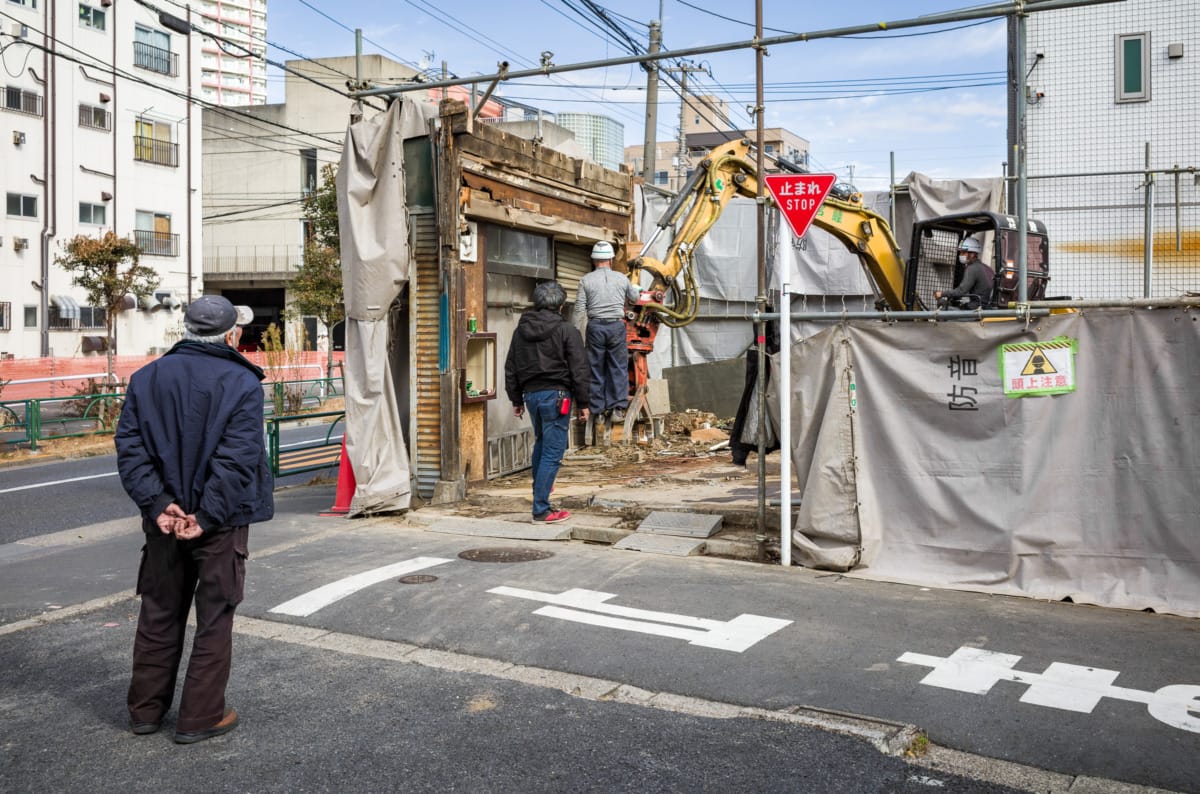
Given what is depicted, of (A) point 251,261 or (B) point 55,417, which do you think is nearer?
(B) point 55,417

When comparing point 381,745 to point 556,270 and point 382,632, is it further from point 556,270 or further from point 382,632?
point 556,270

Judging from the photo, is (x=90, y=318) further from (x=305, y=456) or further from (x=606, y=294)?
(x=606, y=294)

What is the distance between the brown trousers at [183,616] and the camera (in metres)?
4.61

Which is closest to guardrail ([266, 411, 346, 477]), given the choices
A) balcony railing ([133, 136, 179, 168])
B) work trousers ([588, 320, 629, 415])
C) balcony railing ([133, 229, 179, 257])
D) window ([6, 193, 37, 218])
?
work trousers ([588, 320, 629, 415])

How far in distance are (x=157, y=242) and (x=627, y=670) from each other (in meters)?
34.6

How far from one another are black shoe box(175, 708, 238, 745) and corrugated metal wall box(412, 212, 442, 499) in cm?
613

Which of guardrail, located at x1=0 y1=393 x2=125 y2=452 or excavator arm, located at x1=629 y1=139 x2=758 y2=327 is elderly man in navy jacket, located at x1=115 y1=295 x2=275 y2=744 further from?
guardrail, located at x1=0 y1=393 x2=125 y2=452

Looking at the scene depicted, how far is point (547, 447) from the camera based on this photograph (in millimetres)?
9523

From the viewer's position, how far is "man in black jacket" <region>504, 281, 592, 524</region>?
952cm

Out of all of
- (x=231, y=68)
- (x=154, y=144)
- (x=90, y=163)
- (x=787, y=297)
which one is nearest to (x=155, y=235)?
(x=154, y=144)

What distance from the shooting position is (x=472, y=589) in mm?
7141

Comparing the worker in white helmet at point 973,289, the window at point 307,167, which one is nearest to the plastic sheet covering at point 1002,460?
the worker in white helmet at point 973,289

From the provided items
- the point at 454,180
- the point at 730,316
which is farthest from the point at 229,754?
the point at 730,316

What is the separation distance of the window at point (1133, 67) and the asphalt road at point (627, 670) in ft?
39.5
